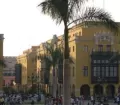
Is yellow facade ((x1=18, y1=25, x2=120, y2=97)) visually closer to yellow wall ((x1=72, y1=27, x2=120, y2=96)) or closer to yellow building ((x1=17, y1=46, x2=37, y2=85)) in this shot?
yellow wall ((x1=72, y1=27, x2=120, y2=96))

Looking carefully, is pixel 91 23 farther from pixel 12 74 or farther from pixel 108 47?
pixel 12 74

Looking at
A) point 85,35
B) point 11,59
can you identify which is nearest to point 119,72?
point 85,35

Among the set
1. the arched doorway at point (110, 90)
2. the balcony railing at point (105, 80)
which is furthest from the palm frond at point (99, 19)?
the arched doorway at point (110, 90)

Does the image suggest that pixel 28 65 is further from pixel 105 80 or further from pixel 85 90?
pixel 105 80

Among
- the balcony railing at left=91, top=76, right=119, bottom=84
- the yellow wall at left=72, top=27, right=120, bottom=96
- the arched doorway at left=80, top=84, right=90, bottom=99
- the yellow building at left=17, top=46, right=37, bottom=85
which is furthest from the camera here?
the yellow building at left=17, top=46, right=37, bottom=85

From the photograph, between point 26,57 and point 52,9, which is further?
point 26,57

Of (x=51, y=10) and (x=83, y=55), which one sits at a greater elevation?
(x=83, y=55)

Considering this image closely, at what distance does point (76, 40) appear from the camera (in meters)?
76.6

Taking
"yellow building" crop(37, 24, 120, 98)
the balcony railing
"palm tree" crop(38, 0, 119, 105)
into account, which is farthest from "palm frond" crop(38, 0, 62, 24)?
the balcony railing

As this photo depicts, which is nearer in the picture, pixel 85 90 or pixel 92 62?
pixel 92 62

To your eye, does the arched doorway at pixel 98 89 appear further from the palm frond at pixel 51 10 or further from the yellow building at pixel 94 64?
the palm frond at pixel 51 10

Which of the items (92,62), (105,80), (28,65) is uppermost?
(28,65)

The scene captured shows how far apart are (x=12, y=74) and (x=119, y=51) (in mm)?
79462

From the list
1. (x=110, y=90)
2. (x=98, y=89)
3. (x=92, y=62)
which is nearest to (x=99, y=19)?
(x=92, y=62)
